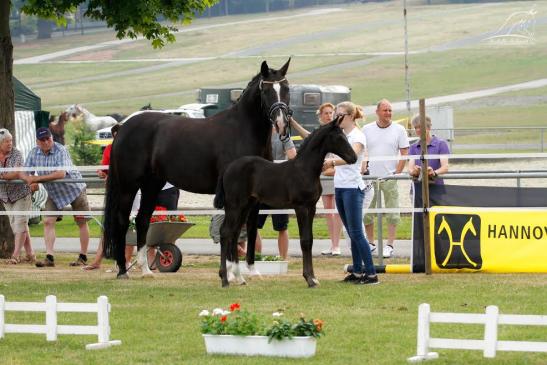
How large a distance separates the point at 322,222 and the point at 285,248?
296 inches

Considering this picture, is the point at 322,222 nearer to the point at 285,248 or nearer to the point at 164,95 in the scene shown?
the point at 285,248

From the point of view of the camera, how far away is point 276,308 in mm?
11867

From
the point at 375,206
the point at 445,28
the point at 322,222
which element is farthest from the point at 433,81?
the point at 375,206

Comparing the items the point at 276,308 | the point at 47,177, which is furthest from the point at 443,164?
the point at 47,177

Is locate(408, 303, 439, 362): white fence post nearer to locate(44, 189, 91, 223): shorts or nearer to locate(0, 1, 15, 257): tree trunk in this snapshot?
locate(44, 189, 91, 223): shorts

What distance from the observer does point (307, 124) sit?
42.5 meters

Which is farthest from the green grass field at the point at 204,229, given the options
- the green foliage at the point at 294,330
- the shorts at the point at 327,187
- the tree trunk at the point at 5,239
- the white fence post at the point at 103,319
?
the green foliage at the point at 294,330

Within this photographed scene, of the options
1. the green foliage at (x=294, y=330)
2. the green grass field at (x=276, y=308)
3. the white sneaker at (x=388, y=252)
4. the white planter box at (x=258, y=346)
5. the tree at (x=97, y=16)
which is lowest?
the white sneaker at (x=388, y=252)

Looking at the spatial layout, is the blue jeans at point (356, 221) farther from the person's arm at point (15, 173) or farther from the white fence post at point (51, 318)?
the person's arm at point (15, 173)

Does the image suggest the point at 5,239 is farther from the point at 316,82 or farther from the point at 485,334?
the point at 316,82

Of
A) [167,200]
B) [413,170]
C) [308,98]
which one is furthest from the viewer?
[308,98]

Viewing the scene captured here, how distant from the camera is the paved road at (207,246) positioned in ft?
62.8

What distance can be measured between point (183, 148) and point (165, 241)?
2.04 metres

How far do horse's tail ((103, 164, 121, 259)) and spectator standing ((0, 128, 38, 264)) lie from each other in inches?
98.8
